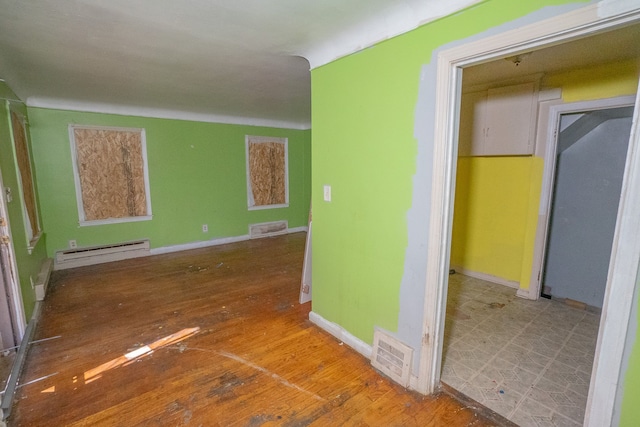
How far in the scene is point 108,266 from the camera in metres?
4.26

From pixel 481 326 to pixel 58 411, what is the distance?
313 centimetres

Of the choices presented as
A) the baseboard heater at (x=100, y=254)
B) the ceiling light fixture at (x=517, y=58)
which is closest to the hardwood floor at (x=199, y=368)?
the baseboard heater at (x=100, y=254)

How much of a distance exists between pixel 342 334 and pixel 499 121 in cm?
289

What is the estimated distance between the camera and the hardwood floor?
1679 millimetres

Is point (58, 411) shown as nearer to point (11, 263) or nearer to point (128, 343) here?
point (128, 343)

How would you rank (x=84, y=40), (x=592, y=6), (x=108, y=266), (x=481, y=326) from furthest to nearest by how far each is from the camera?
(x=108, y=266), (x=481, y=326), (x=84, y=40), (x=592, y=6)

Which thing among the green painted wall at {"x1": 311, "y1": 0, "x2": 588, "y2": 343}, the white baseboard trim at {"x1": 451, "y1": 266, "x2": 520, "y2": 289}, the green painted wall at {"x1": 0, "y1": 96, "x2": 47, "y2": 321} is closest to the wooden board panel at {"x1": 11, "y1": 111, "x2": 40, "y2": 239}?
the green painted wall at {"x1": 0, "y1": 96, "x2": 47, "y2": 321}

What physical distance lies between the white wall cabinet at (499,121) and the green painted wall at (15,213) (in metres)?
4.62

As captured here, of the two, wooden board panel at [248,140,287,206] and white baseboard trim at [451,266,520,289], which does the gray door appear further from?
wooden board panel at [248,140,287,206]

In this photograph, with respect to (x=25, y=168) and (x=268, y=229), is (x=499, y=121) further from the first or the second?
(x=25, y=168)

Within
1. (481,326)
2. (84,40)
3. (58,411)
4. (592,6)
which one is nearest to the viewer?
(592,6)

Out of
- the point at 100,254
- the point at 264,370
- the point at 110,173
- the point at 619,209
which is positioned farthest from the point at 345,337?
the point at 110,173

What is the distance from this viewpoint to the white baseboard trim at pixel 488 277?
3.44m

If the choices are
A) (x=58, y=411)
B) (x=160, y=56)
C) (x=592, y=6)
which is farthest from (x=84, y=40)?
(x=592, y=6)
